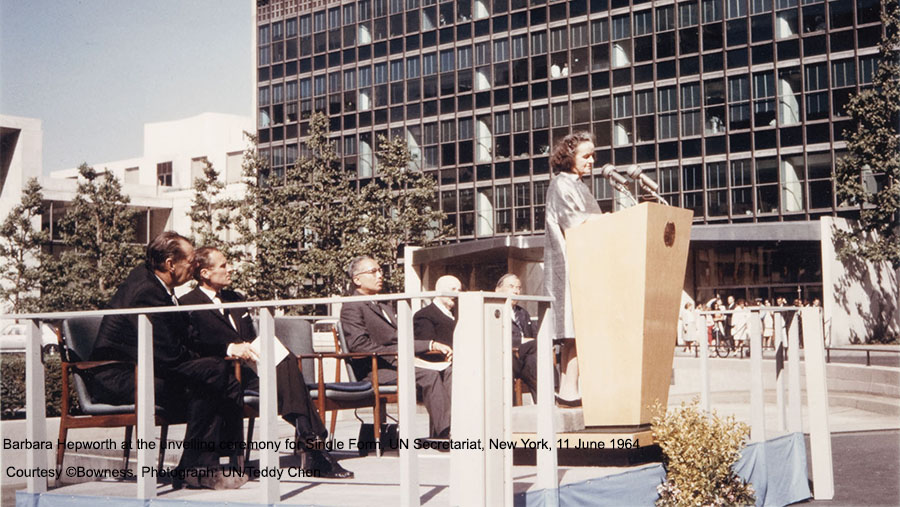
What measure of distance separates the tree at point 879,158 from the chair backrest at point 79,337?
99.9 ft

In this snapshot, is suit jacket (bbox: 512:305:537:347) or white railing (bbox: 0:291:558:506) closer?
white railing (bbox: 0:291:558:506)

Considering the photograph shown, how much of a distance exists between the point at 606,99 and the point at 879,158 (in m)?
15.8

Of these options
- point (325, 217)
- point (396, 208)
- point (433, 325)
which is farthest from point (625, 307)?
point (396, 208)

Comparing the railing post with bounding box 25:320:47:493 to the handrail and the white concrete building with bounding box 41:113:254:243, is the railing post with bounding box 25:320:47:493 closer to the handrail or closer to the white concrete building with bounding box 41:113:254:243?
the handrail

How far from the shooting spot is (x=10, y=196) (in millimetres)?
50688

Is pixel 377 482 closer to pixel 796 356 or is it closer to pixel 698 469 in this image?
pixel 698 469

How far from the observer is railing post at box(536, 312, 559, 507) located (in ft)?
17.7

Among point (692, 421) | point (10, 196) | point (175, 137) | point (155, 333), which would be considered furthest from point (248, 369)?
point (175, 137)

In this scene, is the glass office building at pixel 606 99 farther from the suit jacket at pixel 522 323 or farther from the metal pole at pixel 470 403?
the metal pole at pixel 470 403

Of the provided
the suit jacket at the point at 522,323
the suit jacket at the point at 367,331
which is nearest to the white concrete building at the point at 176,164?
the suit jacket at the point at 522,323

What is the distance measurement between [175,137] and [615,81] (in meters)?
39.1

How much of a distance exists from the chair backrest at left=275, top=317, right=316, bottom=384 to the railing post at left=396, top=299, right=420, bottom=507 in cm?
340

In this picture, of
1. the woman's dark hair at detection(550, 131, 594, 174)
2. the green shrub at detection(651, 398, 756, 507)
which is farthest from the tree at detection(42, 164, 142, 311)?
the green shrub at detection(651, 398, 756, 507)

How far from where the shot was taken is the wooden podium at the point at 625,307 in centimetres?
630
